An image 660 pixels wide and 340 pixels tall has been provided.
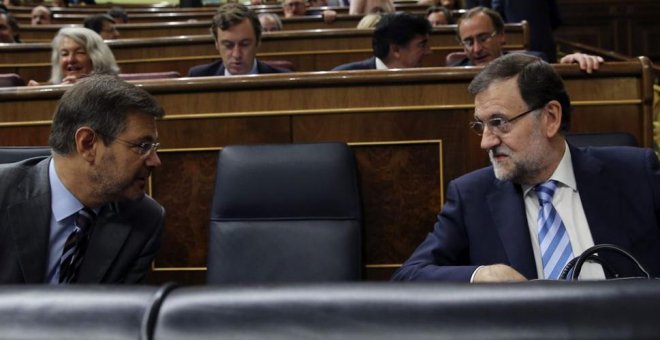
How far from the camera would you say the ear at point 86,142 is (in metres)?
1.75

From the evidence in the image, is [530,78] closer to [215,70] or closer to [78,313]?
[78,313]

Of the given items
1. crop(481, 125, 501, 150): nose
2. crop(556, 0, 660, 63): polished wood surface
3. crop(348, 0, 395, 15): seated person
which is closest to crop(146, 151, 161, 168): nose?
crop(481, 125, 501, 150): nose

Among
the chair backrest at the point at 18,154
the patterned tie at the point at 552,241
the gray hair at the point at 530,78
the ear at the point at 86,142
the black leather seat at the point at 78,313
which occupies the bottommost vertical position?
the patterned tie at the point at 552,241

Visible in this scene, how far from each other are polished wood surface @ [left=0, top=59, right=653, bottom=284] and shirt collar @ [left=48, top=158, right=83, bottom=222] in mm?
804

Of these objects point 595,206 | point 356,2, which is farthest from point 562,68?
point 356,2

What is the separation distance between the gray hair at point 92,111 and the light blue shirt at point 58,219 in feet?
0.24

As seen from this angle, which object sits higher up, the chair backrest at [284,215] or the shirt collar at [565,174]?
the shirt collar at [565,174]

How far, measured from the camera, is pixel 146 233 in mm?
1817

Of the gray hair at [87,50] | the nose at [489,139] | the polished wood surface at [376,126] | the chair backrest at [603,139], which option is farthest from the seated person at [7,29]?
the nose at [489,139]

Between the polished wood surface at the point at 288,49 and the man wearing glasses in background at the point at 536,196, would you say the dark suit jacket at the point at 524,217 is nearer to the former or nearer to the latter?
the man wearing glasses in background at the point at 536,196

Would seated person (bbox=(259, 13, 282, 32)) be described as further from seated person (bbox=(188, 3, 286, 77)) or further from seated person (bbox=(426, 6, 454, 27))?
seated person (bbox=(188, 3, 286, 77))

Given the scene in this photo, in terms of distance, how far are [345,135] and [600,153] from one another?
2.67ft

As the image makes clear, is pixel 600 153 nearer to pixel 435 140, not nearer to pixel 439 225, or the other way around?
pixel 439 225

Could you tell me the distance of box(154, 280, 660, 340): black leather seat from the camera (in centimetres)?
59
